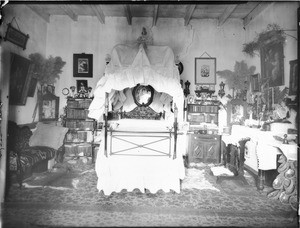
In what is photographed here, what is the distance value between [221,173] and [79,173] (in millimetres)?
3352

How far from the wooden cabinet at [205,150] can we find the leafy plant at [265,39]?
2.51 metres

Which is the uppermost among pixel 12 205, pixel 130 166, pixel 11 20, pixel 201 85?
pixel 11 20

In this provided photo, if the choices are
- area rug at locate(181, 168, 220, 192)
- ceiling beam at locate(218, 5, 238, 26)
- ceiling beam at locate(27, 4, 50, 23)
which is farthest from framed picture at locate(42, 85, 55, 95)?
ceiling beam at locate(218, 5, 238, 26)

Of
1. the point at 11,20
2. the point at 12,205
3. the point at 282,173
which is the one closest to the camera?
the point at 12,205

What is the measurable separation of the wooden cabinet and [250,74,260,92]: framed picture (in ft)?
5.36

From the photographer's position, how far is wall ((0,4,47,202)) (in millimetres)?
3648

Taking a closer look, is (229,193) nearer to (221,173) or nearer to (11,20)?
(221,173)

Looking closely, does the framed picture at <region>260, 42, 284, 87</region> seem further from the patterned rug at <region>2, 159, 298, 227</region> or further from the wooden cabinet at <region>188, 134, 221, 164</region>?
the patterned rug at <region>2, 159, 298, 227</region>

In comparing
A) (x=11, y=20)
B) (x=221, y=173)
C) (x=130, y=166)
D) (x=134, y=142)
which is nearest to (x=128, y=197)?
(x=130, y=166)

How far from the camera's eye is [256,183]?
472cm

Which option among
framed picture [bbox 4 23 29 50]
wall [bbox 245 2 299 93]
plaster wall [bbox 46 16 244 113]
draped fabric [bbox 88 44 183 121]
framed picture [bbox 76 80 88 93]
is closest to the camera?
wall [bbox 245 2 299 93]

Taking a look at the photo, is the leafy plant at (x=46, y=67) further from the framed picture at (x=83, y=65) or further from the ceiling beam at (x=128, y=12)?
the ceiling beam at (x=128, y=12)

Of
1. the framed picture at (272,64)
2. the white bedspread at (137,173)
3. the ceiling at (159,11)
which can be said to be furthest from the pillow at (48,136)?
the framed picture at (272,64)

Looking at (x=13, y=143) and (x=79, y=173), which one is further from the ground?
(x=13, y=143)
